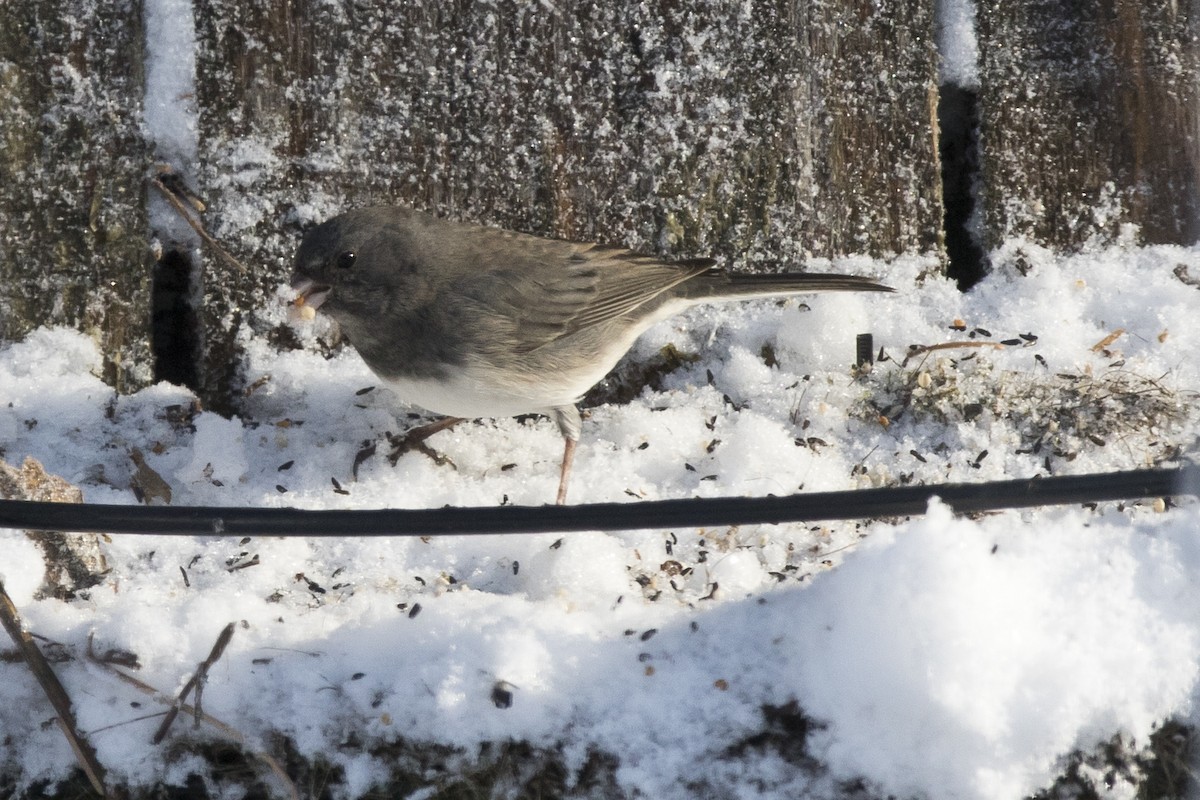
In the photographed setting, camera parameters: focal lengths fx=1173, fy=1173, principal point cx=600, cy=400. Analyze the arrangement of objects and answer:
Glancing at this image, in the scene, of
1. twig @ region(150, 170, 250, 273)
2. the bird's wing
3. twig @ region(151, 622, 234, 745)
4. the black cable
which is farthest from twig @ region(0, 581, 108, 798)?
the bird's wing

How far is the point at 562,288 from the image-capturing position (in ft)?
11.1

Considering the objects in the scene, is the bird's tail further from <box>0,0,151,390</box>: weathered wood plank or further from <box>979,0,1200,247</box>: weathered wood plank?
<box>0,0,151,390</box>: weathered wood plank

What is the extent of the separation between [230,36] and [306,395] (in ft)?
3.61

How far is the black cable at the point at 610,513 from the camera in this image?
2115mm

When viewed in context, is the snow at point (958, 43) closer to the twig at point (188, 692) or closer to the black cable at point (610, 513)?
the black cable at point (610, 513)

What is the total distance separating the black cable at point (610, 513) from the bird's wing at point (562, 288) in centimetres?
114

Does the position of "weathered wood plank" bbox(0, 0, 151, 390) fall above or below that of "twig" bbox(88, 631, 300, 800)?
above

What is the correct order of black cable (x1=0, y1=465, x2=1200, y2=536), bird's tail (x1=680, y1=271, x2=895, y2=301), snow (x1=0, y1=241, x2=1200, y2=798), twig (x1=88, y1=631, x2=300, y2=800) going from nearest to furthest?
black cable (x1=0, y1=465, x2=1200, y2=536) → snow (x1=0, y1=241, x2=1200, y2=798) → twig (x1=88, y1=631, x2=300, y2=800) → bird's tail (x1=680, y1=271, x2=895, y2=301)

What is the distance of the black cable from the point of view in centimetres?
212

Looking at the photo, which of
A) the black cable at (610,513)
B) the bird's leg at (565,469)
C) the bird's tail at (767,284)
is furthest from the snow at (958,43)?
the black cable at (610,513)

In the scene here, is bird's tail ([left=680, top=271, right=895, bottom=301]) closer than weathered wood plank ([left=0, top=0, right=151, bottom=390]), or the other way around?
bird's tail ([left=680, top=271, right=895, bottom=301])

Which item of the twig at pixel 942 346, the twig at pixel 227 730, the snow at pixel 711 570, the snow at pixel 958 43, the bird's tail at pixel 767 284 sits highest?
the snow at pixel 958 43

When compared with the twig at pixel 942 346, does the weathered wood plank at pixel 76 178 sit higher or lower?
higher

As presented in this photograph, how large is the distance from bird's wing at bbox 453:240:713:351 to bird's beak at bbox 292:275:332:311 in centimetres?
41
